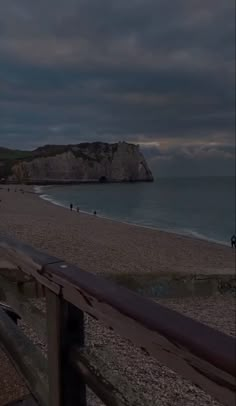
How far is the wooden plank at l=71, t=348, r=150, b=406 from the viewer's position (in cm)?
127

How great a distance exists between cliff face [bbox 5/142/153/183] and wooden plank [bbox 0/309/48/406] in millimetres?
122575

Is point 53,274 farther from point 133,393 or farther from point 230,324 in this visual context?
point 230,324

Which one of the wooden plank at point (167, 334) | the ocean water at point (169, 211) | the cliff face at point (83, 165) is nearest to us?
the wooden plank at point (167, 334)

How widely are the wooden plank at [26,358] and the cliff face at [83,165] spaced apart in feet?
402

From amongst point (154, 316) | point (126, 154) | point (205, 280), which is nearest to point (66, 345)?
point (154, 316)

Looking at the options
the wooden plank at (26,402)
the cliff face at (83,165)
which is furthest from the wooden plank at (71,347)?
the cliff face at (83,165)

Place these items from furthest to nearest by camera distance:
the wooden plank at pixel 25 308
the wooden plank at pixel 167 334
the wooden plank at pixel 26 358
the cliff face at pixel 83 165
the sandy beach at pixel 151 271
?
the cliff face at pixel 83 165 < the sandy beach at pixel 151 271 < the wooden plank at pixel 25 308 < the wooden plank at pixel 26 358 < the wooden plank at pixel 167 334

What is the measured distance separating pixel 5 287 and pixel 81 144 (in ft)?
505

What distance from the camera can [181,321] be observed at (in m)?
1.01

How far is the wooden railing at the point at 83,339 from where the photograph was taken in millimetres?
869

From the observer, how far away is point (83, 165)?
144875 millimetres

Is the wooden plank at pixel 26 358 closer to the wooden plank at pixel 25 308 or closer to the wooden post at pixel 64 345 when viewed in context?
the wooden plank at pixel 25 308

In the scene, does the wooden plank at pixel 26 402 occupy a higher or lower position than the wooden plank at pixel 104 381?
lower

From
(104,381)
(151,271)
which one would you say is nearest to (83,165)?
(151,271)
